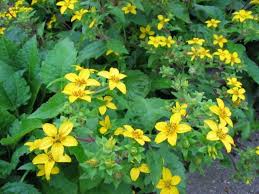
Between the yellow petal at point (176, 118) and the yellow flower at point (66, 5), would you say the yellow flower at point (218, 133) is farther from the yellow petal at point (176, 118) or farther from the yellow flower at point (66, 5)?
the yellow flower at point (66, 5)

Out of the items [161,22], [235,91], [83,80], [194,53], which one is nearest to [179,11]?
[161,22]

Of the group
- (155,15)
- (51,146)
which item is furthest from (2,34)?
(51,146)

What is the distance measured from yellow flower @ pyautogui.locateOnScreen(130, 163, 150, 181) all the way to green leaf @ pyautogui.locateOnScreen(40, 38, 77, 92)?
3.10 ft

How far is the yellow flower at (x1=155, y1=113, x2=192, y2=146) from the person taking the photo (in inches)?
62.6

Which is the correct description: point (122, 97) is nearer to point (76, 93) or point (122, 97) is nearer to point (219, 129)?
point (76, 93)

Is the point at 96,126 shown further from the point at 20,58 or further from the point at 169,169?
the point at 20,58

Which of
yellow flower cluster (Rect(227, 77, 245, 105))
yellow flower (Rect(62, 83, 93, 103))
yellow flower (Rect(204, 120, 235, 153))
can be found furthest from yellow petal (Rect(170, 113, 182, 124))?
yellow flower cluster (Rect(227, 77, 245, 105))

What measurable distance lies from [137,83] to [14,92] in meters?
0.74

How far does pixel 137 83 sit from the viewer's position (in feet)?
8.32

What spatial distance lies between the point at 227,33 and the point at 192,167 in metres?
1.24

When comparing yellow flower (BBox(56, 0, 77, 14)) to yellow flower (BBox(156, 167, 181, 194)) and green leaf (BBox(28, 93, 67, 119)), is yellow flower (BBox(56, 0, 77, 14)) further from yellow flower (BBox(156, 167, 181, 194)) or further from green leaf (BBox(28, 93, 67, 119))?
yellow flower (BBox(156, 167, 181, 194))

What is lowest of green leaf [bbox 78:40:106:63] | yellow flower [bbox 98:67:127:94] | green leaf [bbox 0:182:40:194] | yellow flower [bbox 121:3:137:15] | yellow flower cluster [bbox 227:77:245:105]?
green leaf [bbox 0:182:40:194]

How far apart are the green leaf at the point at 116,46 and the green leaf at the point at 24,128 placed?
63 cm

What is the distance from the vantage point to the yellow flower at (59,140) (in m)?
→ 1.56
